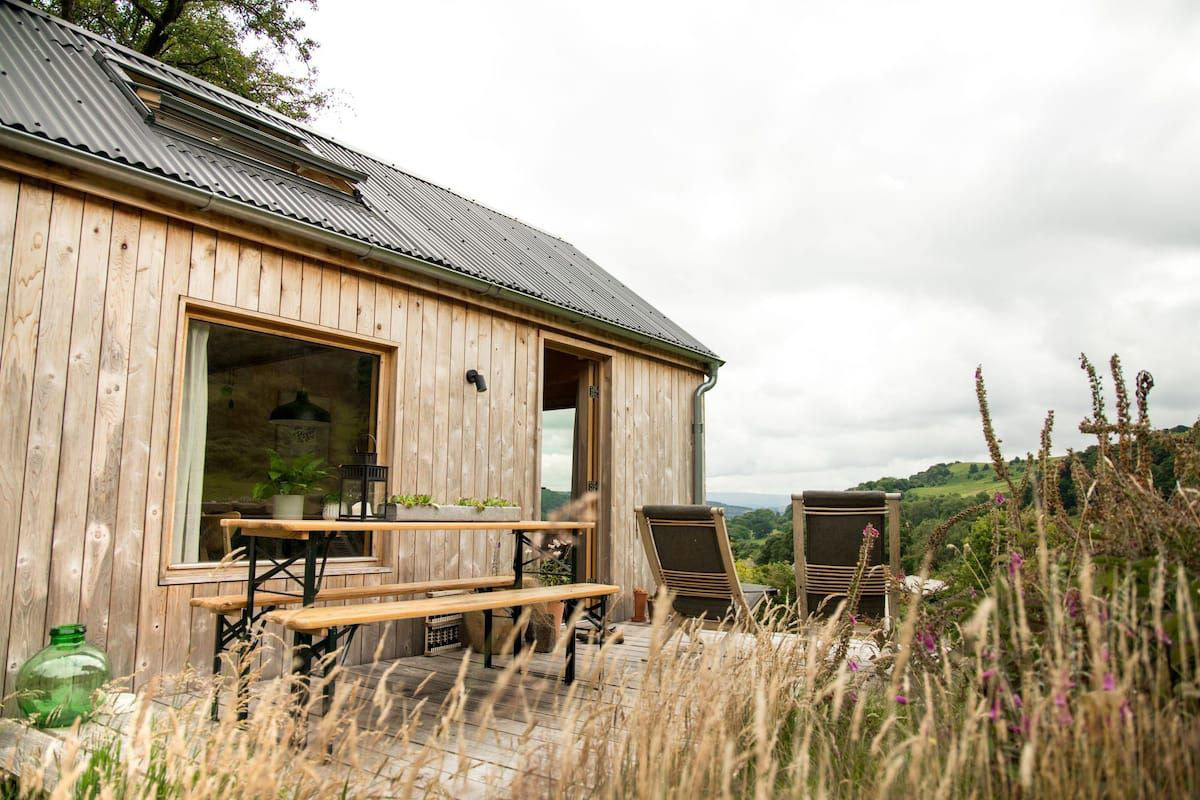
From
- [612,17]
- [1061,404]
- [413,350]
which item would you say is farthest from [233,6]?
[1061,404]

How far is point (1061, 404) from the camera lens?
2.38m

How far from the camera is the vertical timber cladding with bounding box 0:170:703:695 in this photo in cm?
352

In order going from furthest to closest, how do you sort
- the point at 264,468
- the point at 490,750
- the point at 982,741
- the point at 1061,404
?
the point at 264,468
the point at 490,750
the point at 1061,404
the point at 982,741

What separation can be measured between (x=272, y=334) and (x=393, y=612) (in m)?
2.09

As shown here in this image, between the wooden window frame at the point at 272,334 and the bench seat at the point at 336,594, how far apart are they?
0.18 m

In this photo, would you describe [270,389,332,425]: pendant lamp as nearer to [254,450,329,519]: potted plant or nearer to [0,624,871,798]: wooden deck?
[254,450,329,519]: potted plant

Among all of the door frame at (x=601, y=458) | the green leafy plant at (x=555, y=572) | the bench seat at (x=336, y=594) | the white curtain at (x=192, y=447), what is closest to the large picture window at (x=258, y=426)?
the white curtain at (x=192, y=447)

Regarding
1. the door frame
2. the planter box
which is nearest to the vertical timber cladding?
the planter box

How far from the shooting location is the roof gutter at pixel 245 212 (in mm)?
3533

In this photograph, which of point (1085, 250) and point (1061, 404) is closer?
point (1061, 404)

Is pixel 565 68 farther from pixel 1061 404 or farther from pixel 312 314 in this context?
pixel 1061 404

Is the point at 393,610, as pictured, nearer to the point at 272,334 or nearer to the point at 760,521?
the point at 272,334

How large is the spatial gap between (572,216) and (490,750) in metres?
15.4

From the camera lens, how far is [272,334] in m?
4.62
